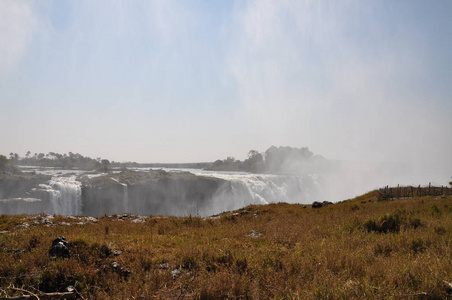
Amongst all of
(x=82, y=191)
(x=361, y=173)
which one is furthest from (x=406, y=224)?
(x=361, y=173)

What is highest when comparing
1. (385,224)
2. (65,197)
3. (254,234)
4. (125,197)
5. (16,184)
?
(385,224)

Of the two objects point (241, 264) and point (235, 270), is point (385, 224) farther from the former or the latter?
point (235, 270)

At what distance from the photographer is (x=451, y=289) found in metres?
3.95

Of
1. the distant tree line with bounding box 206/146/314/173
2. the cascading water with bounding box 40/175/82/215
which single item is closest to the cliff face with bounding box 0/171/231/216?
the cascading water with bounding box 40/175/82/215

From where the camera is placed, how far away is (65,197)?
Answer: 42438mm

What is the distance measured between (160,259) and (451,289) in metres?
5.82

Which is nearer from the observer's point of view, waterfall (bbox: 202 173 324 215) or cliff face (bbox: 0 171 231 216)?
cliff face (bbox: 0 171 231 216)

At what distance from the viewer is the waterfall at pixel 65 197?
40713 millimetres

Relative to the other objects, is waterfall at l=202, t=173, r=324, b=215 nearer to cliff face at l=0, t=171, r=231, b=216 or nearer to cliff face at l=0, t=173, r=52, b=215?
cliff face at l=0, t=171, r=231, b=216

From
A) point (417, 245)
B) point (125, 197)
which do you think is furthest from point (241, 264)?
point (125, 197)

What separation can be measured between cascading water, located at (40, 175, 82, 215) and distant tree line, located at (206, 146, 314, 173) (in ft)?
376

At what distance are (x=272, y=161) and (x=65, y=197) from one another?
133 m

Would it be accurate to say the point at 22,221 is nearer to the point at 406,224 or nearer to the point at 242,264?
the point at 242,264

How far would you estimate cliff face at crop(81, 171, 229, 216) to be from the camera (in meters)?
47.5
